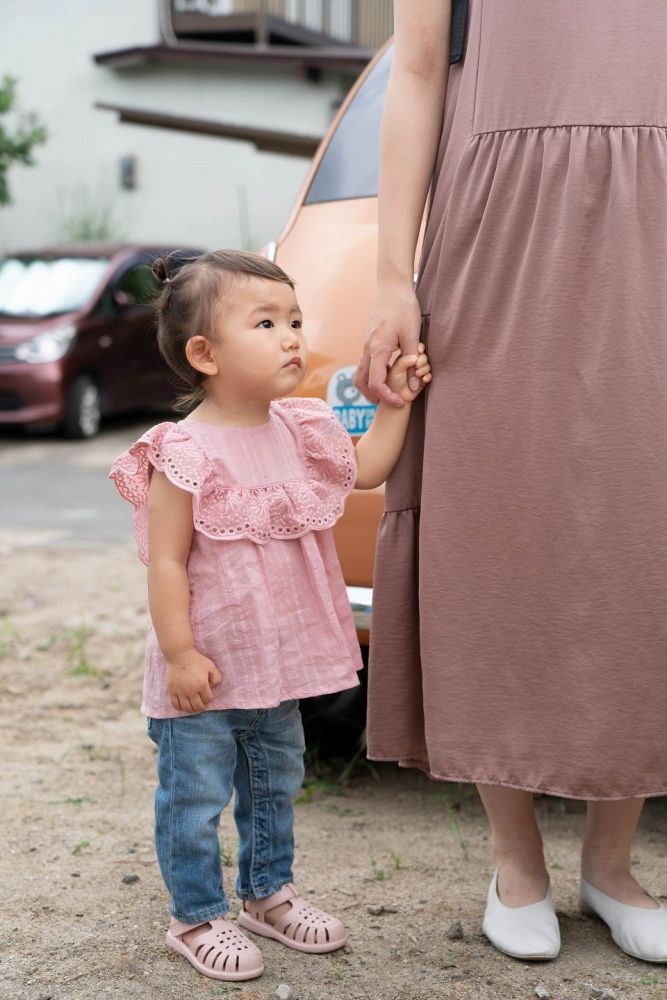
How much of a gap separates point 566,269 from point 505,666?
63 cm

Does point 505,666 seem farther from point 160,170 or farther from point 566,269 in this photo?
point 160,170

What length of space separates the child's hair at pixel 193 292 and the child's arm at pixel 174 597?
0.73 feet

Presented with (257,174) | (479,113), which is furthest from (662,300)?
(257,174)

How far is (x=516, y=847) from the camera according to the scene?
2.19m

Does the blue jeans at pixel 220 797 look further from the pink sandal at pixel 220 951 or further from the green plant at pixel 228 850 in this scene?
the green plant at pixel 228 850

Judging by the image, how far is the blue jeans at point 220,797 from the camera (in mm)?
2061

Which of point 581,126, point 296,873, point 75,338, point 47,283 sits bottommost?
point 75,338

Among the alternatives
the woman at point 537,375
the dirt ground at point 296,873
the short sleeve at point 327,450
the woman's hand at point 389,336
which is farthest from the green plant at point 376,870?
the woman's hand at point 389,336

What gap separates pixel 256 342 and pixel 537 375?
18.0 inches

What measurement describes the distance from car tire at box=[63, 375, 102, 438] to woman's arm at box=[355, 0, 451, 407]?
863 centimetres

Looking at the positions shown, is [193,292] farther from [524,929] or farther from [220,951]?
[524,929]

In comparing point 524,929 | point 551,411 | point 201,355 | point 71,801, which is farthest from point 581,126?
point 71,801

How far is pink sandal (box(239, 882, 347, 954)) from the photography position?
2199mm

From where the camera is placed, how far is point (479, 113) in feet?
6.49
